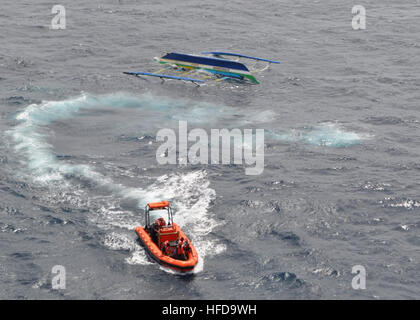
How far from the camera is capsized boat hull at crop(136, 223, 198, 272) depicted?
47094mm

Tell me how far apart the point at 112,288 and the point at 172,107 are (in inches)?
1545

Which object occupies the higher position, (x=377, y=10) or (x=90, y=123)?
(x=377, y=10)

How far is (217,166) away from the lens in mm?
65875

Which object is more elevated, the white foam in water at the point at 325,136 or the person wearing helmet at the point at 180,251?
the white foam in water at the point at 325,136

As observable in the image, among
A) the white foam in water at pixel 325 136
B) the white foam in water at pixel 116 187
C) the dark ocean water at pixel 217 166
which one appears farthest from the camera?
the white foam in water at pixel 325 136

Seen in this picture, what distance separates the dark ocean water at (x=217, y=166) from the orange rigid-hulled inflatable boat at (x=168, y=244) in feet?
3.25

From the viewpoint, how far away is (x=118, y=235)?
53.0 meters

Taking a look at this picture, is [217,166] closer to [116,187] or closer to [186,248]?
[116,187]

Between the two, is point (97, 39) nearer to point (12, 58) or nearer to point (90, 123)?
point (12, 58)

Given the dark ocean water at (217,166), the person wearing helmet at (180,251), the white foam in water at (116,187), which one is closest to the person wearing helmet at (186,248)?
the person wearing helmet at (180,251)

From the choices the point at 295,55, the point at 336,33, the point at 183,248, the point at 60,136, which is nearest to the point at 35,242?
the point at 183,248

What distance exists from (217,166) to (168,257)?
64.1ft

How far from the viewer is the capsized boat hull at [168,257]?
155 ft

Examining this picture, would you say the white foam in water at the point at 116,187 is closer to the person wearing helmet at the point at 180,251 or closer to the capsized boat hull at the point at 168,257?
the capsized boat hull at the point at 168,257
